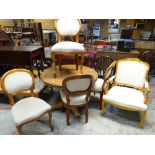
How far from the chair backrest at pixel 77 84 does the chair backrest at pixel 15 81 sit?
572 mm

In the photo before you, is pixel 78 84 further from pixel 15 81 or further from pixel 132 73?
pixel 132 73

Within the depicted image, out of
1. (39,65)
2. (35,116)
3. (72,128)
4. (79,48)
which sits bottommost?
(72,128)

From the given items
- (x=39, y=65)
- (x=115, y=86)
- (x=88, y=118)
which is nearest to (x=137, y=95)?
(x=115, y=86)

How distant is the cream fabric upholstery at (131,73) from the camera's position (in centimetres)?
236

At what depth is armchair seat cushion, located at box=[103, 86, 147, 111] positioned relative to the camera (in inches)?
79.8

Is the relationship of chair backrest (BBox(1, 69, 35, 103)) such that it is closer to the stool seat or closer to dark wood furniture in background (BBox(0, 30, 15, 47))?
the stool seat

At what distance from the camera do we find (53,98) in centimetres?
292

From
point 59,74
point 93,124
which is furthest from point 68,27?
point 93,124

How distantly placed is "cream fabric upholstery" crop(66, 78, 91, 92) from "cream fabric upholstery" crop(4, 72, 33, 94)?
2.02 ft

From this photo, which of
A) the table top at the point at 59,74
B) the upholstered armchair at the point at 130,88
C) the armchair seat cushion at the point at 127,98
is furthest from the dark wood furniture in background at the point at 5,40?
the armchair seat cushion at the point at 127,98

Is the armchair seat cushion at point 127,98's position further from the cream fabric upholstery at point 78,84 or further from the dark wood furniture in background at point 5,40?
the dark wood furniture in background at point 5,40

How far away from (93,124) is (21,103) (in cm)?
113
